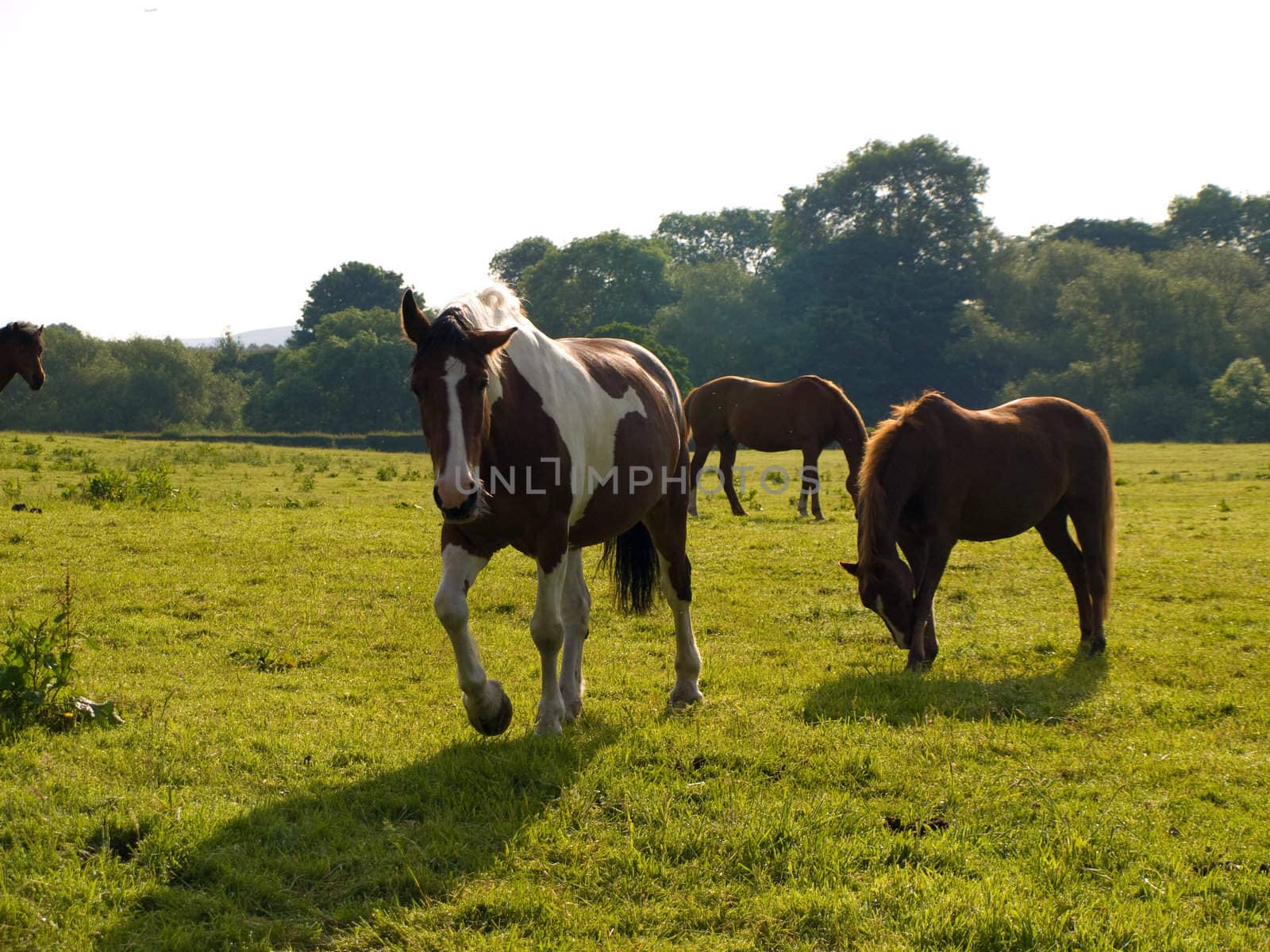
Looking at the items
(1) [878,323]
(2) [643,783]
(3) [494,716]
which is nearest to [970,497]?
(2) [643,783]

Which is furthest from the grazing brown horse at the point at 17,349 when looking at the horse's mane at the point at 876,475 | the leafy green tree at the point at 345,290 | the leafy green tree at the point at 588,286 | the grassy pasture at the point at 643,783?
the leafy green tree at the point at 345,290

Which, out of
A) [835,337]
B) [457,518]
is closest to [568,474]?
[457,518]

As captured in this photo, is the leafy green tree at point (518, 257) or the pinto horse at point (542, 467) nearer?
the pinto horse at point (542, 467)

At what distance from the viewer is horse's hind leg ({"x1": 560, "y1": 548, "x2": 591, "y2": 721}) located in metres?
5.81

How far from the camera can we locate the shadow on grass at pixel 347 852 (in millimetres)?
3297

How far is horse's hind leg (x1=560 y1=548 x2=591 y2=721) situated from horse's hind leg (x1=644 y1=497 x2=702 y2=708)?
58 cm

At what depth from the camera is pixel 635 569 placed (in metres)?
6.89

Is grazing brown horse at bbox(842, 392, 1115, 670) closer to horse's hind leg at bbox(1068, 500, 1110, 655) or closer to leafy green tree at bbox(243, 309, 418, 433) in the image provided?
horse's hind leg at bbox(1068, 500, 1110, 655)

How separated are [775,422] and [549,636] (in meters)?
12.0

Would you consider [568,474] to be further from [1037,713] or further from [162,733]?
[1037,713]

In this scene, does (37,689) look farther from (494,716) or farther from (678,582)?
(678,582)

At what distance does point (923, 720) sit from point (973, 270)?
63109 mm

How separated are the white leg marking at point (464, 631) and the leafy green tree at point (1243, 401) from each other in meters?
45.0

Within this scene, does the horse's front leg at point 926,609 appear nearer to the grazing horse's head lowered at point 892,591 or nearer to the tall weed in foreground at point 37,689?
the grazing horse's head lowered at point 892,591
